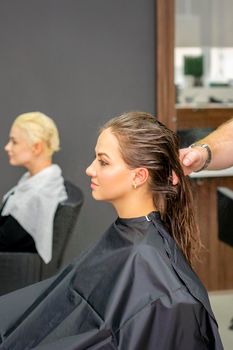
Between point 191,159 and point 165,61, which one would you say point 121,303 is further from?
point 165,61

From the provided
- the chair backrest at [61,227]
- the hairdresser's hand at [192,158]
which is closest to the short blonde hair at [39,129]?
the chair backrest at [61,227]

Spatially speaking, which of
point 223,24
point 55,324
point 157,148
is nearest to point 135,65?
point 223,24

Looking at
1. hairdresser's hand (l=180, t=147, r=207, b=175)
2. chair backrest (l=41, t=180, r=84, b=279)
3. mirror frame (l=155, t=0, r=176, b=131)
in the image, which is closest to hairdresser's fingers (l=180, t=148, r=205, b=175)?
hairdresser's hand (l=180, t=147, r=207, b=175)

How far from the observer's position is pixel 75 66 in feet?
10.1

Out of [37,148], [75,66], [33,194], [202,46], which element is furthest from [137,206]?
[202,46]

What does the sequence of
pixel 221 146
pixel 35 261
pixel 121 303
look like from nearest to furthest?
1. pixel 121 303
2. pixel 221 146
3. pixel 35 261

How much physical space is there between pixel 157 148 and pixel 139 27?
1.73 meters

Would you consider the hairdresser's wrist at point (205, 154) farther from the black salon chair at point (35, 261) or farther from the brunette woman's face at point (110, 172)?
the black salon chair at point (35, 261)

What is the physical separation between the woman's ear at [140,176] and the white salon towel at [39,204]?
39.8 inches

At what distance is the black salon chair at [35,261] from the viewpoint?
A: 8.10 ft

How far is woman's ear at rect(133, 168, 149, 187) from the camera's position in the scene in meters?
1.51

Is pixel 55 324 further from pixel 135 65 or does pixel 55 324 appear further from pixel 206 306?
pixel 135 65

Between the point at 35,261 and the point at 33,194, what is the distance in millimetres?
299

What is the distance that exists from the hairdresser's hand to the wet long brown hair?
4 centimetres
